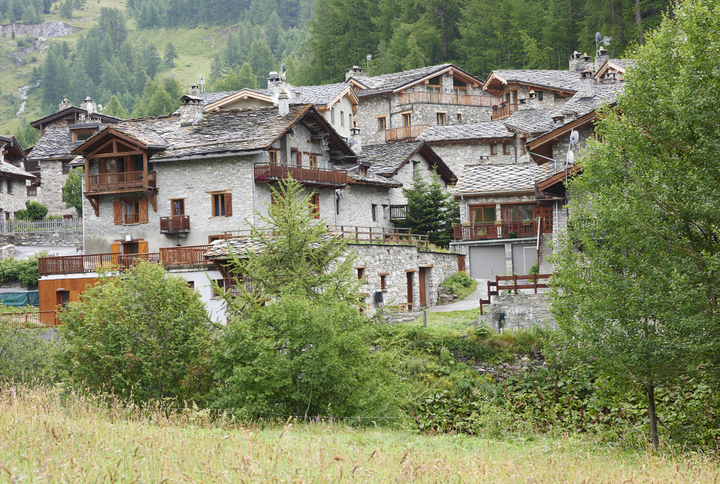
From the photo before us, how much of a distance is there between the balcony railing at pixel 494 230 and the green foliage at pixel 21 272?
2263 centimetres

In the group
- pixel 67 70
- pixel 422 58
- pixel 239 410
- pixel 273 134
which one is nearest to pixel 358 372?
pixel 239 410

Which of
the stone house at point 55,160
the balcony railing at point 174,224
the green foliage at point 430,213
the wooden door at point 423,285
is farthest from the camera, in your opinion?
the stone house at point 55,160

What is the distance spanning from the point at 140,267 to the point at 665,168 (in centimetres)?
1329

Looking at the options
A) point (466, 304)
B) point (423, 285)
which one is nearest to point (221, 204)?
point (423, 285)

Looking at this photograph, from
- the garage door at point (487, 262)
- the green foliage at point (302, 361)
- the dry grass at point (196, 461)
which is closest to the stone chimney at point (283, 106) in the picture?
the garage door at point (487, 262)

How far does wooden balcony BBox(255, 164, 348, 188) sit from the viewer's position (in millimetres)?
36188

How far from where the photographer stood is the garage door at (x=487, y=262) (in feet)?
137

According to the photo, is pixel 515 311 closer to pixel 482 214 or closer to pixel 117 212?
pixel 482 214

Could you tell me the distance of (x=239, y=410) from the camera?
658 inches

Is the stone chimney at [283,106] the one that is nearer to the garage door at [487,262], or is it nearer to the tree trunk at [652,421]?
the garage door at [487,262]

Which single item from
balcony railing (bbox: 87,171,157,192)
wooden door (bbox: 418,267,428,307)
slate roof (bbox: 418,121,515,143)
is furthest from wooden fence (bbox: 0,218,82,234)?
wooden door (bbox: 418,267,428,307)

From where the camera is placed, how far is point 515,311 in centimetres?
2798

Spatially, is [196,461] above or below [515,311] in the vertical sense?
above

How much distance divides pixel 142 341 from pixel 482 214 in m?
26.7
